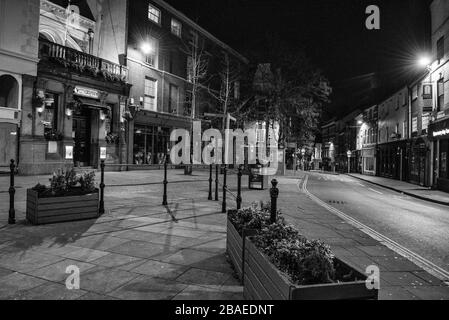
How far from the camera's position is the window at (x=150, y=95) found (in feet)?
93.0

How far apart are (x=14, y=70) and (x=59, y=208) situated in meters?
14.1

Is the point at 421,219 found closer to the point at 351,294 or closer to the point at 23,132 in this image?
the point at 351,294

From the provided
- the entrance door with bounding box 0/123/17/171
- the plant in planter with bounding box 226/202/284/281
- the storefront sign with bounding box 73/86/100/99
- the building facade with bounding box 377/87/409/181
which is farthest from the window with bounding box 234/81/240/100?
the plant in planter with bounding box 226/202/284/281

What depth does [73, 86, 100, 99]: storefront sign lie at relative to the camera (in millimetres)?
20891

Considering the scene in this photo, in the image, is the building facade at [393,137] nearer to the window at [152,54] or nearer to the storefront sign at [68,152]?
the window at [152,54]

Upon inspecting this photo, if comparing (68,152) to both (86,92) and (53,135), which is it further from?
(86,92)

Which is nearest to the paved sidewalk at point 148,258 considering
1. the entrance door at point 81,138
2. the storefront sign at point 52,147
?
the storefront sign at point 52,147

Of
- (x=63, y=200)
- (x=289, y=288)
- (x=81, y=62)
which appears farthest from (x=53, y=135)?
(x=289, y=288)

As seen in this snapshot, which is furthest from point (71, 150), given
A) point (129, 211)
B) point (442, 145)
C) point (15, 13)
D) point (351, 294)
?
point (442, 145)

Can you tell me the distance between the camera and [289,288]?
2291mm

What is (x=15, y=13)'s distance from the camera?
58.7ft

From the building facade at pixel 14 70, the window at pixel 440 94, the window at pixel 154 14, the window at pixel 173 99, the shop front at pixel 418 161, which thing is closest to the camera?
the building facade at pixel 14 70

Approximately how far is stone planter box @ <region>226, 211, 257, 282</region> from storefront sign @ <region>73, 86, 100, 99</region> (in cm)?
1942

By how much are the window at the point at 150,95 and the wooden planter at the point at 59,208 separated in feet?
70.8
